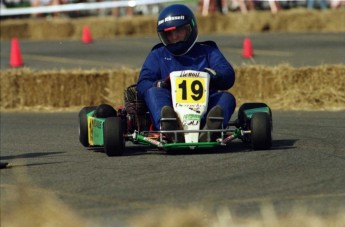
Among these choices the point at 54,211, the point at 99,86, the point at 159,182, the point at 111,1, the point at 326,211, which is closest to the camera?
the point at 54,211

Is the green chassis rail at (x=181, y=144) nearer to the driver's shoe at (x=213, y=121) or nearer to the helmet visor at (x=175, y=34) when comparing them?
the driver's shoe at (x=213, y=121)

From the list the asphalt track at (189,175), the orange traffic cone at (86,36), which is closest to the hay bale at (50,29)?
the orange traffic cone at (86,36)

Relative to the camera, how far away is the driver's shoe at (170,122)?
988 centimetres

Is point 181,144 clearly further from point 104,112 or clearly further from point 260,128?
point 104,112

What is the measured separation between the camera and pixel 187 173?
8.70 metres

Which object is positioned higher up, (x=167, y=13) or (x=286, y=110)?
(x=167, y=13)

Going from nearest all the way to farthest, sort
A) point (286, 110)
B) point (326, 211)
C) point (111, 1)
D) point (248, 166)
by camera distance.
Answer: point (326, 211) → point (248, 166) → point (286, 110) → point (111, 1)

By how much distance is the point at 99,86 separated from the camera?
52.9 ft

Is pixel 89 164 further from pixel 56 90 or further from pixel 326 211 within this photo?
pixel 56 90

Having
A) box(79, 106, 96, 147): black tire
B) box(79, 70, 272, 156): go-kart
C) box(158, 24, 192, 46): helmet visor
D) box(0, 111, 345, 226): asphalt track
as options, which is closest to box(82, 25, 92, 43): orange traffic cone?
box(0, 111, 345, 226): asphalt track

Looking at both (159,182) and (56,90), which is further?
(56,90)

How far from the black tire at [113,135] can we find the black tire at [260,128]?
3.74 feet

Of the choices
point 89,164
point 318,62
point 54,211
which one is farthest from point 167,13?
point 318,62

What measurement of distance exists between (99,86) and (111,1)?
18551 millimetres
